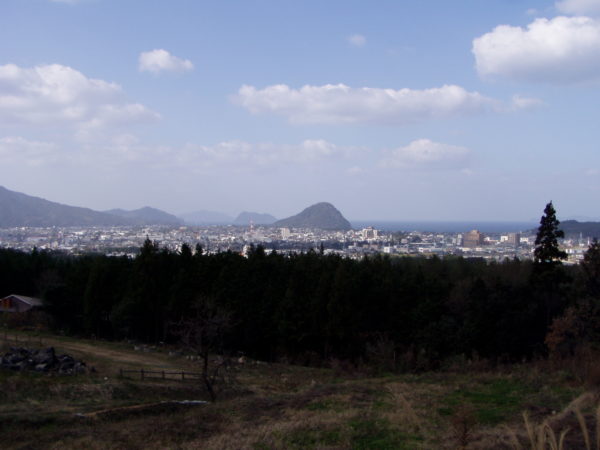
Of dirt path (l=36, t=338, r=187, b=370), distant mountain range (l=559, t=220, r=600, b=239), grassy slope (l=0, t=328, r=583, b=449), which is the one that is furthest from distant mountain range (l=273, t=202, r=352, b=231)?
grassy slope (l=0, t=328, r=583, b=449)

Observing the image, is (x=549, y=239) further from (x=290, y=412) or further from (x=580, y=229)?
(x=580, y=229)

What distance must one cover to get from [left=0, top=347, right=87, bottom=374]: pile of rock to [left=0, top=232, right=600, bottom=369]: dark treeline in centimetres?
1060

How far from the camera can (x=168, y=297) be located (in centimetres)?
3528

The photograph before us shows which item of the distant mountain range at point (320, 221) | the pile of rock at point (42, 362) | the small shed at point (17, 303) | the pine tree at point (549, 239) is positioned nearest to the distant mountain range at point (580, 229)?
the pine tree at point (549, 239)

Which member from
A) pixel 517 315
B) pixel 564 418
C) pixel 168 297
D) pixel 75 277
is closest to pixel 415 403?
pixel 564 418

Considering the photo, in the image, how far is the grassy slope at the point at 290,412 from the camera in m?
9.65

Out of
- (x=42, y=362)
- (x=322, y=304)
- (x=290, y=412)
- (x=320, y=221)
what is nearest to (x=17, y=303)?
(x=42, y=362)

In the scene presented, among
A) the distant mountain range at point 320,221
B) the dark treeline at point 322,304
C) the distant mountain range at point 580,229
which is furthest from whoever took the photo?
the distant mountain range at point 320,221

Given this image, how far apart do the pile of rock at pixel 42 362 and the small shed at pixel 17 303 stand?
72.4ft

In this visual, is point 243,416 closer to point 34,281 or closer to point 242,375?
point 242,375

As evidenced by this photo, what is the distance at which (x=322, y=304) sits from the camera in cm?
3139

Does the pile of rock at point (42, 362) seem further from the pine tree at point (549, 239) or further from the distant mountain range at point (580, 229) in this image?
the distant mountain range at point (580, 229)

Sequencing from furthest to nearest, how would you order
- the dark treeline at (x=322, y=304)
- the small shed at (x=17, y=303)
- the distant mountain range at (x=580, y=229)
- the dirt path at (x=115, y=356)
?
the distant mountain range at (x=580, y=229), the small shed at (x=17, y=303), the dark treeline at (x=322, y=304), the dirt path at (x=115, y=356)

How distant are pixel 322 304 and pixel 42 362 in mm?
16190
